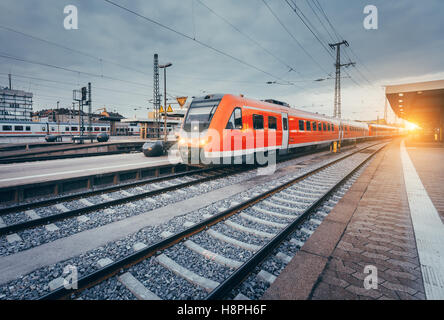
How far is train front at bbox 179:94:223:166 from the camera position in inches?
306

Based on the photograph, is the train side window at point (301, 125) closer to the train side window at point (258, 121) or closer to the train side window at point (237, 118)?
the train side window at point (258, 121)

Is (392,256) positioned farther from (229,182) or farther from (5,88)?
(5,88)

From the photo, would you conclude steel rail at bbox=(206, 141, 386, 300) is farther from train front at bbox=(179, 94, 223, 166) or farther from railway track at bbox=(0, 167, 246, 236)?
train front at bbox=(179, 94, 223, 166)

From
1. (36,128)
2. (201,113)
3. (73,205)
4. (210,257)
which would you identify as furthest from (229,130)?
(36,128)

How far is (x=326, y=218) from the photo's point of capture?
14.0ft

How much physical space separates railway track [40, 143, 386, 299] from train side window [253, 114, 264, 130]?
474cm

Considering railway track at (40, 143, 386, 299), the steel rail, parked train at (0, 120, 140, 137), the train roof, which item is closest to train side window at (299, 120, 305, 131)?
the train roof

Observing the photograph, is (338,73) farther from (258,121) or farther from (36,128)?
(36,128)

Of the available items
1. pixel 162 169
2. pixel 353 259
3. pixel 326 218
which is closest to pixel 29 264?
pixel 353 259

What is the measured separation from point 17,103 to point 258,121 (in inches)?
5186

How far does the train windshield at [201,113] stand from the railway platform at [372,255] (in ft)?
16.2
